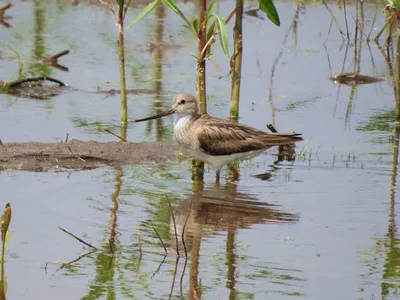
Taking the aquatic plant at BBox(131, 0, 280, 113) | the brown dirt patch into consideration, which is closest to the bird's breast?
the aquatic plant at BBox(131, 0, 280, 113)

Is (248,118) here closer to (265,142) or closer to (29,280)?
(265,142)

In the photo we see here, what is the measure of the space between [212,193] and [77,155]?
1.52m

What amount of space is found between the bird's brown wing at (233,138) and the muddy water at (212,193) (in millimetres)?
324

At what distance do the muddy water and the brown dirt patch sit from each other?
240mm

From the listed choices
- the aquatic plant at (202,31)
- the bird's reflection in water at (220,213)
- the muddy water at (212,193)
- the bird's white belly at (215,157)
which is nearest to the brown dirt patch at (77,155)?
the muddy water at (212,193)

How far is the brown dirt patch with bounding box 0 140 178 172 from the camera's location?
10172 millimetres

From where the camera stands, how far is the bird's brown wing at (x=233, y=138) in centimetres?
1006

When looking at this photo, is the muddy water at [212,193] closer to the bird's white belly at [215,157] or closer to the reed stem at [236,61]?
the bird's white belly at [215,157]

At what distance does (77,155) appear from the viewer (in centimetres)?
1036

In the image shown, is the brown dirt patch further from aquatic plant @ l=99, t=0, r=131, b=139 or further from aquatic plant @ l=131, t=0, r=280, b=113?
aquatic plant @ l=131, t=0, r=280, b=113

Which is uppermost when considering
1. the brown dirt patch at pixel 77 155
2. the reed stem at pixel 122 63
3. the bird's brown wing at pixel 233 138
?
the reed stem at pixel 122 63

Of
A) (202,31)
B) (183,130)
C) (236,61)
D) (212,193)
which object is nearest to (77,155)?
(183,130)

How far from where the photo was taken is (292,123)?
487 inches

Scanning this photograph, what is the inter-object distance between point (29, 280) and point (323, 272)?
200 centimetres
